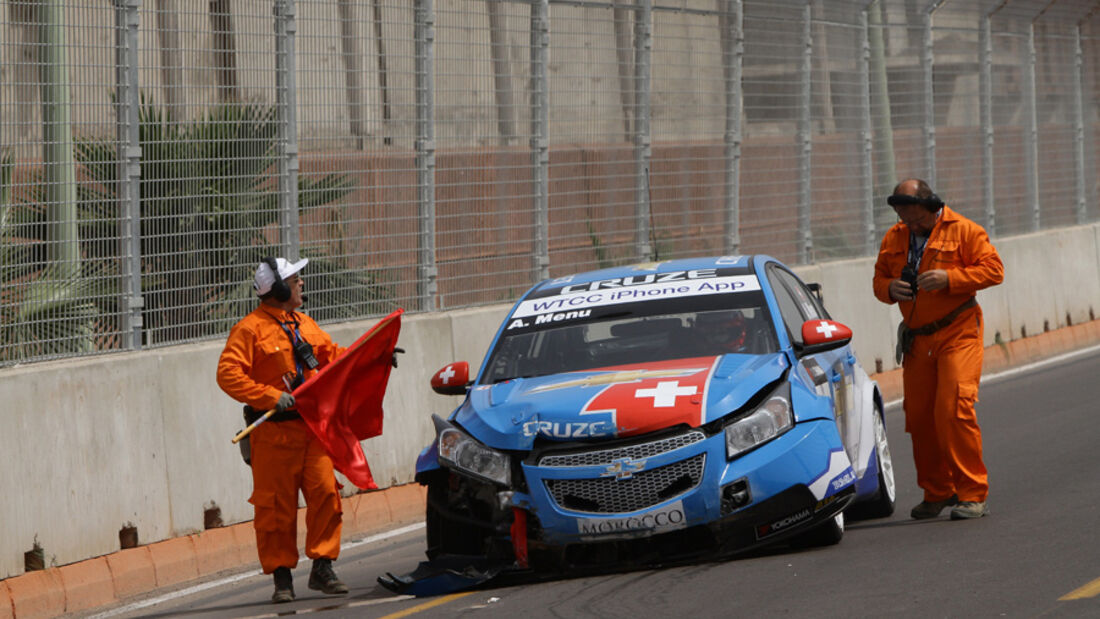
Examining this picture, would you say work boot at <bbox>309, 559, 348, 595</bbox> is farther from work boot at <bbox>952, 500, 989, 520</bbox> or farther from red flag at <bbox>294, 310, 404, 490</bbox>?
work boot at <bbox>952, 500, 989, 520</bbox>

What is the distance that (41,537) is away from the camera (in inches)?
379

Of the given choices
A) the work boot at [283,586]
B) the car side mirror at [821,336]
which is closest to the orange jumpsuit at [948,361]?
the car side mirror at [821,336]

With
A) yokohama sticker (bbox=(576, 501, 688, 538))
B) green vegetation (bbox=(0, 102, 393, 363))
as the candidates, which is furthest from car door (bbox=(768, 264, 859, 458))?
green vegetation (bbox=(0, 102, 393, 363))

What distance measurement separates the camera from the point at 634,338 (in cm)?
963

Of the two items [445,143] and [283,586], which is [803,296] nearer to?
[283,586]

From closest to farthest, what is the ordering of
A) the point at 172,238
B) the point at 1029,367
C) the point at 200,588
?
1. the point at 200,588
2. the point at 172,238
3. the point at 1029,367

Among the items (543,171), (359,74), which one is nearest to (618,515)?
(359,74)

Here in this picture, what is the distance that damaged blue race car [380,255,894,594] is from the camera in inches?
324

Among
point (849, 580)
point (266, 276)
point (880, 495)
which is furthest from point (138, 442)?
point (849, 580)

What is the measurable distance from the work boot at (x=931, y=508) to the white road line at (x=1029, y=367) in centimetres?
707

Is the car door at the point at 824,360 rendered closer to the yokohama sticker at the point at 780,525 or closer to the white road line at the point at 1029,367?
the yokohama sticker at the point at 780,525

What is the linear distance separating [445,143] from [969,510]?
239 inches

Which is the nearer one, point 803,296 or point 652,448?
point 652,448

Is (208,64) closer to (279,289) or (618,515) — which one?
(279,289)
